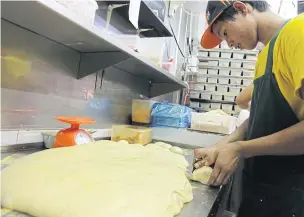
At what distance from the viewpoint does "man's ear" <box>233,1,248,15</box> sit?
125cm

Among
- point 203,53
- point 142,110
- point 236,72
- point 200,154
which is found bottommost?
point 200,154

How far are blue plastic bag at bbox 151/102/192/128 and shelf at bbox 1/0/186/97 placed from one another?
1.51 ft

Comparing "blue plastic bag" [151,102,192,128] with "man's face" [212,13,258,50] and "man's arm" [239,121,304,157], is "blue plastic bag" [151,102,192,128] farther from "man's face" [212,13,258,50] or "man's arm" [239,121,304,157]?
"man's arm" [239,121,304,157]

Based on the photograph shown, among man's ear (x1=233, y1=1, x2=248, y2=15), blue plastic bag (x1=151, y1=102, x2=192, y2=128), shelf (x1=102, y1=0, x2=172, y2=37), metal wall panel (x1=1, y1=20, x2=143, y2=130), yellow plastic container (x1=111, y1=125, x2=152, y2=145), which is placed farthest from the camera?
blue plastic bag (x1=151, y1=102, x2=192, y2=128)

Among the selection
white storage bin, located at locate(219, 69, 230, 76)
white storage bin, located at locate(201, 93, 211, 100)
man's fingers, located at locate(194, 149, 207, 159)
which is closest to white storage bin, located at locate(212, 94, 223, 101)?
white storage bin, located at locate(201, 93, 211, 100)

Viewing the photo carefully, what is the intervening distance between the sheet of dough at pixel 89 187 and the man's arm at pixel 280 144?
302 millimetres

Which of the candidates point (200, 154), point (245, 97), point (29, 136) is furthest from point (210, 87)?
point (29, 136)

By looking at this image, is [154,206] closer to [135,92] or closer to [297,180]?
[297,180]

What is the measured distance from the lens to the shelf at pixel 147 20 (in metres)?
1.86

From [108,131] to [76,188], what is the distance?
3.97 ft

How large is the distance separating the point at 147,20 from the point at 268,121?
4.81 feet

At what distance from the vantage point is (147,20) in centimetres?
216

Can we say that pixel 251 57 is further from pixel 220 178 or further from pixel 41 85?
pixel 41 85

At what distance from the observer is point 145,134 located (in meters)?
1.76
